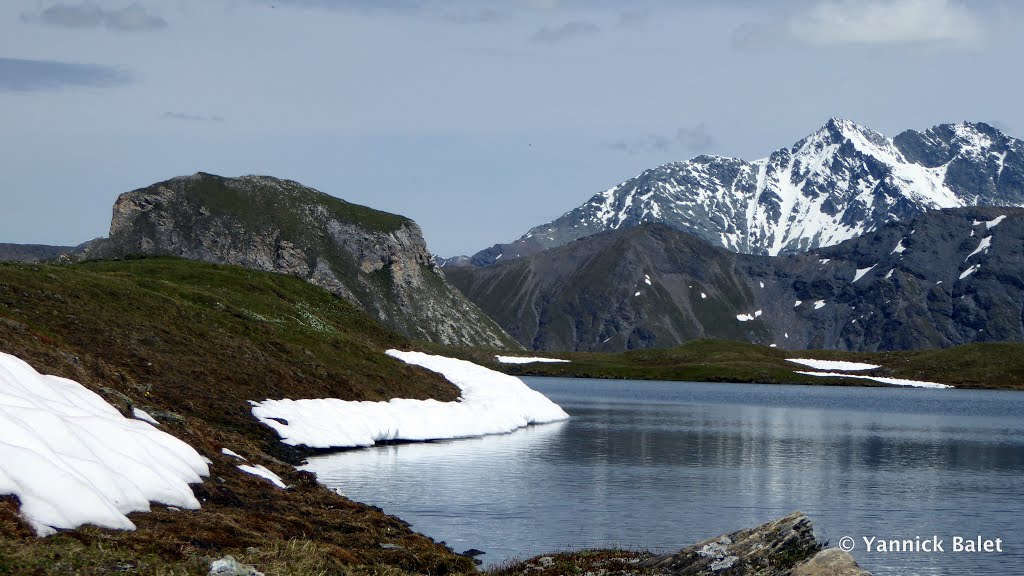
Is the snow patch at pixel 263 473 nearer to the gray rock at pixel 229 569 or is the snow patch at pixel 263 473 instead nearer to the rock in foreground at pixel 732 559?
the rock in foreground at pixel 732 559

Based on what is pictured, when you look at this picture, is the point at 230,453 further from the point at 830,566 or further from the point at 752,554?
the point at 830,566

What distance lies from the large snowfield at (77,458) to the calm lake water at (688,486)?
35.9ft

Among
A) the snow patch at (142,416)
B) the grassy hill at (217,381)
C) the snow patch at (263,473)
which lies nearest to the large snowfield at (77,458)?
the grassy hill at (217,381)

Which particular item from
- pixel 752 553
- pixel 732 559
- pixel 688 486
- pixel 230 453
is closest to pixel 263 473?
pixel 230 453

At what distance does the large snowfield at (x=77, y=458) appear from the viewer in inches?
875

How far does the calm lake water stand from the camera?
3984 cm

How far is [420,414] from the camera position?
73750 mm

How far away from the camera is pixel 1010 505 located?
52.8m

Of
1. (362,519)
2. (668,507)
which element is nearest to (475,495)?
(668,507)

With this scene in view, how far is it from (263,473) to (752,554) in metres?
20.7

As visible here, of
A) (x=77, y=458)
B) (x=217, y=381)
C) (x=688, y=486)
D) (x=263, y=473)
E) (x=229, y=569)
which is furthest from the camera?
(x=217, y=381)

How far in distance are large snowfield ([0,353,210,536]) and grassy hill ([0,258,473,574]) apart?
2.14ft

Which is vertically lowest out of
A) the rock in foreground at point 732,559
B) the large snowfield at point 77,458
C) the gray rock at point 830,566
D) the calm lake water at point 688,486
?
the calm lake water at point 688,486

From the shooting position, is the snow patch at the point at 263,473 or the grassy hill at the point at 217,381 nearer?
the grassy hill at the point at 217,381
